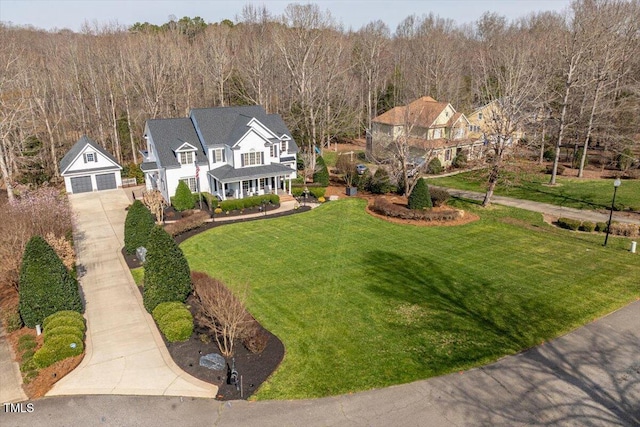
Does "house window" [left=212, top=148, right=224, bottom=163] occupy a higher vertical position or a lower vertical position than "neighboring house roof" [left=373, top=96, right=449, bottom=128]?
lower

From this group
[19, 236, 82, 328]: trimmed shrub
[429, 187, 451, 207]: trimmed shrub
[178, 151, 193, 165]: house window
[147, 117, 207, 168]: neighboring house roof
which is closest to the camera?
[19, 236, 82, 328]: trimmed shrub

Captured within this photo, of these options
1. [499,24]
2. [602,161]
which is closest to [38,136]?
[602,161]

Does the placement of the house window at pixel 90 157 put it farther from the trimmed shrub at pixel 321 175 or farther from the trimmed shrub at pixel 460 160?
the trimmed shrub at pixel 460 160

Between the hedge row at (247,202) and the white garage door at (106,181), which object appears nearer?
the hedge row at (247,202)

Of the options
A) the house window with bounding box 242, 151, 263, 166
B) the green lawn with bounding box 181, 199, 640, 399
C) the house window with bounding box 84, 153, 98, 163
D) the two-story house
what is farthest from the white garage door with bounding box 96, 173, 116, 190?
the green lawn with bounding box 181, 199, 640, 399

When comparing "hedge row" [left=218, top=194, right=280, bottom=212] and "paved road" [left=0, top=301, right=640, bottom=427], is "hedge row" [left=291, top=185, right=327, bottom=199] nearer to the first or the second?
"hedge row" [left=218, top=194, right=280, bottom=212]

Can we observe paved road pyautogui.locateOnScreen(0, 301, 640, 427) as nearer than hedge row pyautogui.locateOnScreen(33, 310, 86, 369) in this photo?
Yes

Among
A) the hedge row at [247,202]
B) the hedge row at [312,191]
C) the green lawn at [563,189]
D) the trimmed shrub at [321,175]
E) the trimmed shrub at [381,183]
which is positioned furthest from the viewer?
the trimmed shrub at [321,175]

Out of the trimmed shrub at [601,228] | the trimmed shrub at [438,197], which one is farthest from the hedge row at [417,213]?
the trimmed shrub at [601,228]
